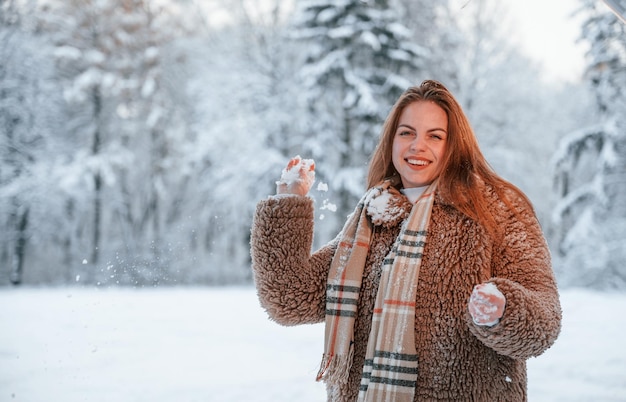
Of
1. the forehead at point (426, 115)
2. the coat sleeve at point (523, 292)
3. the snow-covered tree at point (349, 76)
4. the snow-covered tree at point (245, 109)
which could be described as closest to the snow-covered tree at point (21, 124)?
the snow-covered tree at point (245, 109)

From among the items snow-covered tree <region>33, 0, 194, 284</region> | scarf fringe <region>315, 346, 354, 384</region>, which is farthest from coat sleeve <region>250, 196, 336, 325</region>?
snow-covered tree <region>33, 0, 194, 284</region>

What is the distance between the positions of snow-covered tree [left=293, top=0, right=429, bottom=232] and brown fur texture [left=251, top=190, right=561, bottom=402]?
947 cm

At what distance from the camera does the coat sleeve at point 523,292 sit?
4.39ft

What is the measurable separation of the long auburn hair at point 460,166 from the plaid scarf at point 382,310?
72 millimetres

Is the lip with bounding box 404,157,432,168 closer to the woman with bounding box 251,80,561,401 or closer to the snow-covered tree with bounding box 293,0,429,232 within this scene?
the woman with bounding box 251,80,561,401

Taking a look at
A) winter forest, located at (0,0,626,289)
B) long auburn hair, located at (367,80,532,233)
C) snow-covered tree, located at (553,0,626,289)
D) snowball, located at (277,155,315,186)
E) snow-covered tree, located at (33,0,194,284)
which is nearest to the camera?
long auburn hair, located at (367,80,532,233)

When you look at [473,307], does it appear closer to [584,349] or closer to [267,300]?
[267,300]

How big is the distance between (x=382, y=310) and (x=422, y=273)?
0.50 feet

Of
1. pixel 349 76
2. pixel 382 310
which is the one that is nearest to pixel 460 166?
pixel 382 310

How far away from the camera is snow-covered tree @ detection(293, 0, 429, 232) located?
37.0 feet

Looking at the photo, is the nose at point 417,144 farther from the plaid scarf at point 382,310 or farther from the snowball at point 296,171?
the snowball at point 296,171

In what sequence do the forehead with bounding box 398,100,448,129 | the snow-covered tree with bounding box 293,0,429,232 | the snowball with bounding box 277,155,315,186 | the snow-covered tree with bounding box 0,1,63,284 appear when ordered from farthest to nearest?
1. the snow-covered tree with bounding box 0,1,63,284
2. the snow-covered tree with bounding box 293,0,429,232
3. the snowball with bounding box 277,155,315,186
4. the forehead with bounding box 398,100,448,129

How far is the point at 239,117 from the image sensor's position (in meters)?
13.0

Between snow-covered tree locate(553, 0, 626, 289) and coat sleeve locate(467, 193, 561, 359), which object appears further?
snow-covered tree locate(553, 0, 626, 289)
